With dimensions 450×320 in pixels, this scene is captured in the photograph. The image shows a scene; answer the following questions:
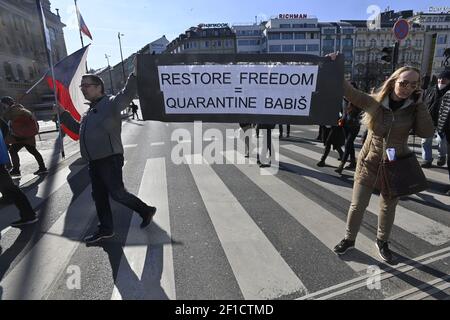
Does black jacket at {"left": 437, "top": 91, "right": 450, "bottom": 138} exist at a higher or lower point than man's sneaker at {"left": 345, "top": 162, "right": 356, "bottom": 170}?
higher

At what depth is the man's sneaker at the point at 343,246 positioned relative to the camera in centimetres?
318

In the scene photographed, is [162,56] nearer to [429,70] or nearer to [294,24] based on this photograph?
[429,70]

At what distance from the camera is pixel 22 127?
6684 millimetres

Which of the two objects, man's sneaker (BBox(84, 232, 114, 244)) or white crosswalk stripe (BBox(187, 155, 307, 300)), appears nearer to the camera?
white crosswalk stripe (BBox(187, 155, 307, 300))

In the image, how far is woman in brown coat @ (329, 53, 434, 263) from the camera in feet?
8.97

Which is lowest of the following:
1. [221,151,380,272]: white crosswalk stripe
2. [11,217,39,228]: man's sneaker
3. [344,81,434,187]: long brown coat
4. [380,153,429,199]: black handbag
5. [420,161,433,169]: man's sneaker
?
[420,161,433,169]: man's sneaker

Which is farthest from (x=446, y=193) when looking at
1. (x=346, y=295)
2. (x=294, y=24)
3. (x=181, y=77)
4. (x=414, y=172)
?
(x=294, y=24)

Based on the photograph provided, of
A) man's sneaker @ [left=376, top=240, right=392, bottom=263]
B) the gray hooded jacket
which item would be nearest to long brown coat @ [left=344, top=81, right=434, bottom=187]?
man's sneaker @ [left=376, top=240, right=392, bottom=263]

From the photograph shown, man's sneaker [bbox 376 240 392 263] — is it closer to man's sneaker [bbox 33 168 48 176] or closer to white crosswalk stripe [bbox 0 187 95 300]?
white crosswalk stripe [bbox 0 187 95 300]

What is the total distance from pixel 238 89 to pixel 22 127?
18.2 ft

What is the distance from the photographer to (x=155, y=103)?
12.4 ft

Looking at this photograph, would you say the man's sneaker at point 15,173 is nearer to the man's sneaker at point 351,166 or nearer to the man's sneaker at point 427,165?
the man's sneaker at point 351,166

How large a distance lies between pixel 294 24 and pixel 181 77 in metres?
80.2

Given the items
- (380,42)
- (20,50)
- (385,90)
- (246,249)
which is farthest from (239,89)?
(380,42)
